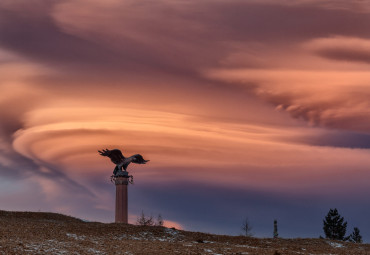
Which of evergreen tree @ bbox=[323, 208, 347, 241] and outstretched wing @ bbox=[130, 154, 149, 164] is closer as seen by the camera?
outstretched wing @ bbox=[130, 154, 149, 164]

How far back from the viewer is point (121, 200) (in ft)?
189

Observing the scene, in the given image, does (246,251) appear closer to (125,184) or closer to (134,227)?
(134,227)

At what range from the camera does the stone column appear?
57.1m

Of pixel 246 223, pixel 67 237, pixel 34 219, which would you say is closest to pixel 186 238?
pixel 67 237

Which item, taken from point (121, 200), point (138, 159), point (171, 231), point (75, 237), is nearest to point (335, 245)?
point (171, 231)

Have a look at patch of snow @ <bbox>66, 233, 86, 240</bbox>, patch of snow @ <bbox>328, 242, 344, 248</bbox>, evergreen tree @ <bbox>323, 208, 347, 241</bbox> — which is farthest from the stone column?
evergreen tree @ <bbox>323, 208, 347, 241</bbox>

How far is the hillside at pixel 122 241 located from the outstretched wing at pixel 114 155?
7755 millimetres

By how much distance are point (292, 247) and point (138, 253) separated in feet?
50.9

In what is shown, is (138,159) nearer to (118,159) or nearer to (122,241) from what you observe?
(118,159)

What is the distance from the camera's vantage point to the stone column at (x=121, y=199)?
5712cm

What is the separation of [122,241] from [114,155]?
2029 centimetres

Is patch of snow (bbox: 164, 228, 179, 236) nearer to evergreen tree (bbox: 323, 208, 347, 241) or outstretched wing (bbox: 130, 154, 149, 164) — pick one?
outstretched wing (bbox: 130, 154, 149, 164)

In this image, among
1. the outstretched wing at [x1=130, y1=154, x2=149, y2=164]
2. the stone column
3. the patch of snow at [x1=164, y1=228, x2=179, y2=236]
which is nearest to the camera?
the patch of snow at [x1=164, y1=228, x2=179, y2=236]

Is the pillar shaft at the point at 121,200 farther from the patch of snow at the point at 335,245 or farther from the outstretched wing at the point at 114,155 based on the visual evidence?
the patch of snow at the point at 335,245
